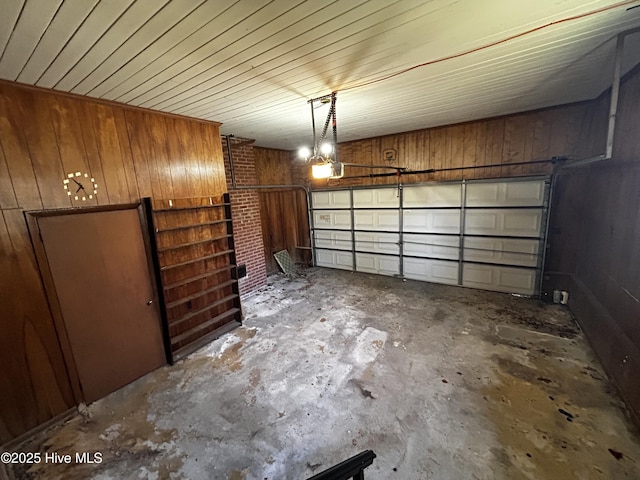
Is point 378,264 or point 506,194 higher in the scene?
point 506,194

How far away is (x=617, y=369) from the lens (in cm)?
246

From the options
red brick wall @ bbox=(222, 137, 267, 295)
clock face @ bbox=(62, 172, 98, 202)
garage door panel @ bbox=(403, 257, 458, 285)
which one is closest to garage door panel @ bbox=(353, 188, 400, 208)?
garage door panel @ bbox=(403, 257, 458, 285)

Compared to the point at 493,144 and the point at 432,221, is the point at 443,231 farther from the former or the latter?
the point at 493,144

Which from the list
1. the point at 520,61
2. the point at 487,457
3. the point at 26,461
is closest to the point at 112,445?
the point at 26,461

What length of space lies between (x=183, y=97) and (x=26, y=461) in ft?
11.5

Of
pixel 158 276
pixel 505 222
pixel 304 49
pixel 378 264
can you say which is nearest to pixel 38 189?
pixel 158 276

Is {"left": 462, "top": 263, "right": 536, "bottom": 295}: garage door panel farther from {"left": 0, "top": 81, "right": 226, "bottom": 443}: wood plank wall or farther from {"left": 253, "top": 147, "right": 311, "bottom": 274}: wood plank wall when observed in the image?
{"left": 0, "top": 81, "right": 226, "bottom": 443}: wood plank wall

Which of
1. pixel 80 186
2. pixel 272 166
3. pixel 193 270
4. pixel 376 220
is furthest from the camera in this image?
pixel 272 166

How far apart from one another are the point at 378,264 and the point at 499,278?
2365 mm

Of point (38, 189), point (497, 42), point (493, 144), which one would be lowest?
point (38, 189)

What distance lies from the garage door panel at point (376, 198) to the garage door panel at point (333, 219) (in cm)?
40

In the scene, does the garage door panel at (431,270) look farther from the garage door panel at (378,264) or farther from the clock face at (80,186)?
the clock face at (80,186)

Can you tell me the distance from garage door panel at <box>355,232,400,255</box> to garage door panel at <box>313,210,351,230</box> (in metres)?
0.41

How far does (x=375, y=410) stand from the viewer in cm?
238
